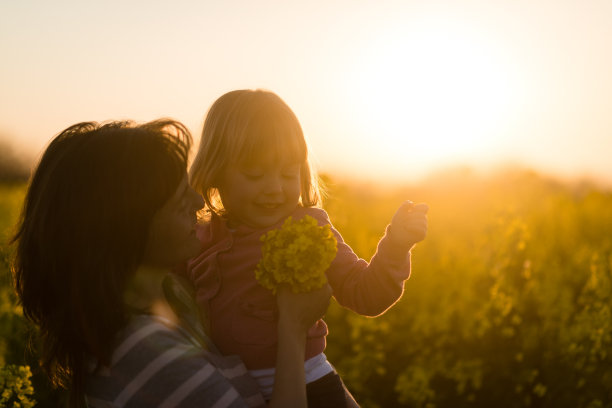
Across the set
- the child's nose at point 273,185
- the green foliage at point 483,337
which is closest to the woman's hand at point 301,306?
the child's nose at point 273,185

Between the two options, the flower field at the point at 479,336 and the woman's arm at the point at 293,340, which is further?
the flower field at the point at 479,336

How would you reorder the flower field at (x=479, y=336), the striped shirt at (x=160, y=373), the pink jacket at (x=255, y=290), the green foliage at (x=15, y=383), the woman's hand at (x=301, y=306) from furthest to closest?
the flower field at (x=479, y=336) < the green foliage at (x=15, y=383) < the pink jacket at (x=255, y=290) < the woman's hand at (x=301, y=306) < the striped shirt at (x=160, y=373)

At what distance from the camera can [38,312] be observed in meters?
1.71

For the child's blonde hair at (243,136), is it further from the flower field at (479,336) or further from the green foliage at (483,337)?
the green foliage at (483,337)

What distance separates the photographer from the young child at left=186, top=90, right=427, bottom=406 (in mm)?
2023

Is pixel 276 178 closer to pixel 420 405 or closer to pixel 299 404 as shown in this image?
pixel 299 404

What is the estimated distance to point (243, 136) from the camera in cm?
214

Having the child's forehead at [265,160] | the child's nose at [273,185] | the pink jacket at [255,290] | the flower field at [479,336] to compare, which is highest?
the child's forehead at [265,160]

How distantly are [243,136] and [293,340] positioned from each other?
0.82m

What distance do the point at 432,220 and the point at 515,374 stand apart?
511 cm

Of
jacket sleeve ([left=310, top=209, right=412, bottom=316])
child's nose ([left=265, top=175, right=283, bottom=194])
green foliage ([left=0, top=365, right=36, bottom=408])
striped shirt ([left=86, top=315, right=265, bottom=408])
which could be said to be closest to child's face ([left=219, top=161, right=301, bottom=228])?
child's nose ([left=265, top=175, right=283, bottom=194])

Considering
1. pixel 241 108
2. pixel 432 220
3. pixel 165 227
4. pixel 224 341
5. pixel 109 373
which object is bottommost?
pixel 432 220

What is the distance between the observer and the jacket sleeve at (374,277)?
206 centimetres

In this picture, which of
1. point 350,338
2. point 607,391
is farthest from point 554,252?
point 350,338
